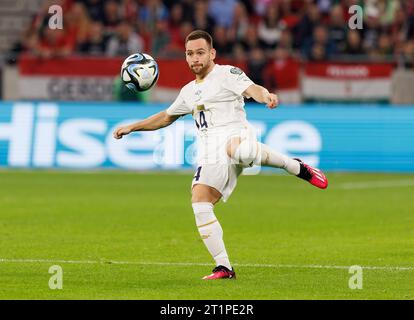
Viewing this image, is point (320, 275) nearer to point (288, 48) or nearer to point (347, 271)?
point (347, 271)

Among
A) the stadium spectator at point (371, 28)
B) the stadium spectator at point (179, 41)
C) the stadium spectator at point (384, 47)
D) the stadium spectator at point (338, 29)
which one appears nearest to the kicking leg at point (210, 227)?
the stadium spectator at point (338, 29)

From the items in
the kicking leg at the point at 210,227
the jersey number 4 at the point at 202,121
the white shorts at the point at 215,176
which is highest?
the jersey number 4 at the point at 202,121

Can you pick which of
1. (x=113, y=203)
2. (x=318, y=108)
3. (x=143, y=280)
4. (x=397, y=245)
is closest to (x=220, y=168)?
(x=143, y=280)

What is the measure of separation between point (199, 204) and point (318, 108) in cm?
1467

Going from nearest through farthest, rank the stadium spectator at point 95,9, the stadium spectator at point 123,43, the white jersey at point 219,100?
the white jersey at point 219,100
the stadium spectator at point 123,43
the stadium spectator at point 95,9

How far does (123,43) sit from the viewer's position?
1134 inches

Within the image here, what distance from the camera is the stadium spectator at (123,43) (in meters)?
28.7

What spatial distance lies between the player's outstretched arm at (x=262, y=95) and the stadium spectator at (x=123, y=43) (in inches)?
683

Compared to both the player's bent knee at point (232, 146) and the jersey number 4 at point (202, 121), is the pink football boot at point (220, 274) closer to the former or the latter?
the player's bent knee at point (232, 146)

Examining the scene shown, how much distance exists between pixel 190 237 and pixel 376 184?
28.5ft

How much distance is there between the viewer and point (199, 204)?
37.5 ft

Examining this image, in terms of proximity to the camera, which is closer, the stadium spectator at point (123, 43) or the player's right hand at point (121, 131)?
the player's right hand at point (121, 131)

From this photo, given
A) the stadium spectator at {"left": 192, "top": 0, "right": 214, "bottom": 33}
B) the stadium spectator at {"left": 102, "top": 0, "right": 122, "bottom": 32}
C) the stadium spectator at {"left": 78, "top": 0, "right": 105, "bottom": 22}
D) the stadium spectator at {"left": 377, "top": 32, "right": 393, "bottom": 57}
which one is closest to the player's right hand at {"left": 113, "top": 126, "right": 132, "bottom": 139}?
the stadium spectator at {"left": 377, "top": 32, "right": 393, "bottom": 57}

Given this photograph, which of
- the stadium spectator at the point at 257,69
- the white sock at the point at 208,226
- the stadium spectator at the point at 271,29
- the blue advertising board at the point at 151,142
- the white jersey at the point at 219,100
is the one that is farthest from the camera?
the stadium spectator at the point at 271,29
